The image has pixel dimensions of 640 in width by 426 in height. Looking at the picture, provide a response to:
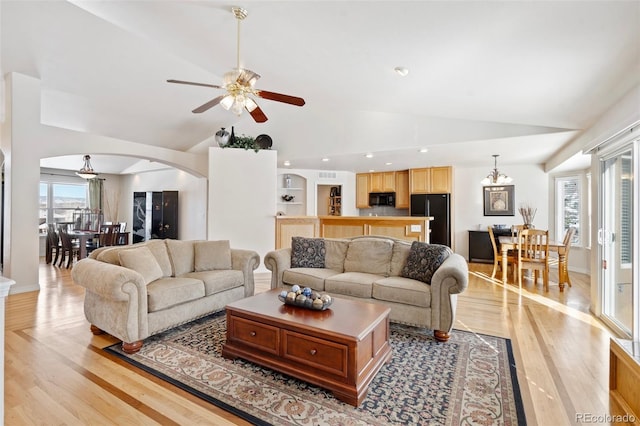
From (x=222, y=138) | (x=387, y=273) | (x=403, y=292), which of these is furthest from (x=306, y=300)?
(x=222, y=138)

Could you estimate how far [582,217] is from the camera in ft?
20.8

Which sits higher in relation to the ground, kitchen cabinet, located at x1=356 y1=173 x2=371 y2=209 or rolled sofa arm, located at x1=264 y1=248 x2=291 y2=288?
kitchen cabinet, located at x1=356 y1=173 x2=371 y2=209

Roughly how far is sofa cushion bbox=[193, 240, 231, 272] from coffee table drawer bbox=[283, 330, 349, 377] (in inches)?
75.0

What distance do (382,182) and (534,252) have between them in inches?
157

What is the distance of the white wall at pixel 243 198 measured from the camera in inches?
220

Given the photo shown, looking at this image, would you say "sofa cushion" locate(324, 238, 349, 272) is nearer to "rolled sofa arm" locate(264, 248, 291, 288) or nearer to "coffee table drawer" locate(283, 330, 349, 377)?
"rolled sofa arm" locate(264, 248, 291, 288)

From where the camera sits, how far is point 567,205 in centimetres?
669

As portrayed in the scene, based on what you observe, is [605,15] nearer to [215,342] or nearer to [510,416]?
[510,416]

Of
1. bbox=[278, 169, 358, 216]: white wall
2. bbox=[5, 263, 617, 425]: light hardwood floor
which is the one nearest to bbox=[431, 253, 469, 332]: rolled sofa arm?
bbox=[5, 263, 617, 425]: light hardwood floor

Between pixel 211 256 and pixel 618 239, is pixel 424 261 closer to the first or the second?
pixel 618 239

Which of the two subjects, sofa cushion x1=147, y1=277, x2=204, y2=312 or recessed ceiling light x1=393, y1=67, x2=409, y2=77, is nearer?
sofa cushion x1=147, y1=277, x2=204, y2=312

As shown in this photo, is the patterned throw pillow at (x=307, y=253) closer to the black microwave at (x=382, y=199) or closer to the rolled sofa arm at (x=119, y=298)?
the rolled sofa arm at (x=119, y=298)

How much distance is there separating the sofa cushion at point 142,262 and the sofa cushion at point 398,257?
2.71 meters

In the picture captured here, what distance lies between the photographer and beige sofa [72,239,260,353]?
2.63 m
